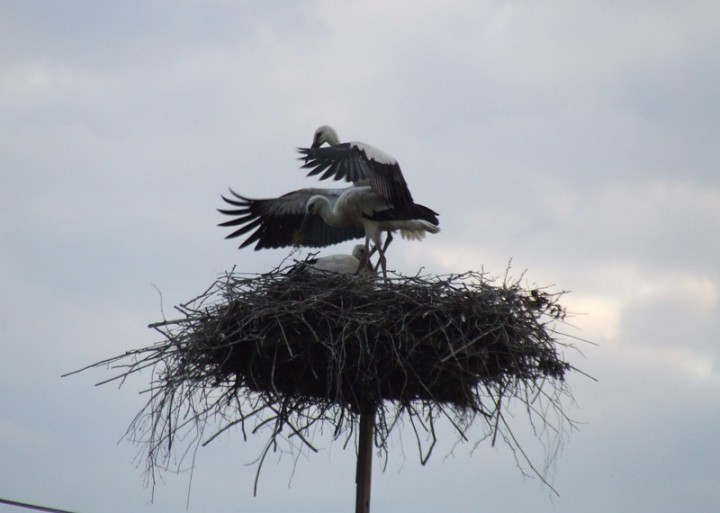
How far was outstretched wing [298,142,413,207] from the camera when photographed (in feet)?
26.0

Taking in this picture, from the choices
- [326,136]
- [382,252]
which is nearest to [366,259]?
[382,252]

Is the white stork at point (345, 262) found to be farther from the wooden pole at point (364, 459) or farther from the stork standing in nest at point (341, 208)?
the wooden pole at point (364, 459)

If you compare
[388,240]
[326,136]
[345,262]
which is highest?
[326,136]

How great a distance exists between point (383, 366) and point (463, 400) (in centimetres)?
60

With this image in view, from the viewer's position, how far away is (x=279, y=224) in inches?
360

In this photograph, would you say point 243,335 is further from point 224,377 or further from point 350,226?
point 350,226

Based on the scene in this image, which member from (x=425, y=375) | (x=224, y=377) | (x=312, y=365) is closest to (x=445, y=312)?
(x=425, y=375)

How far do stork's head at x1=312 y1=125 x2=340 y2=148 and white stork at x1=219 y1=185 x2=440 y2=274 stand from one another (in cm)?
50

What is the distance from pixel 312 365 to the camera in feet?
20.5

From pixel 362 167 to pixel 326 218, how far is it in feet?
1.80

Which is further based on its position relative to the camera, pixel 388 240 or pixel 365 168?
pixel 388 240

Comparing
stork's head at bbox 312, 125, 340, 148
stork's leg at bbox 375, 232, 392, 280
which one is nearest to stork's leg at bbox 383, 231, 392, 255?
stork's leg at bbox 375, 232, 392, 280

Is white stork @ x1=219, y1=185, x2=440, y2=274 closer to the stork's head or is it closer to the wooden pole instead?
the stork's head

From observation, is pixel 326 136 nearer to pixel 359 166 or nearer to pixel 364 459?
pixel 359 166
